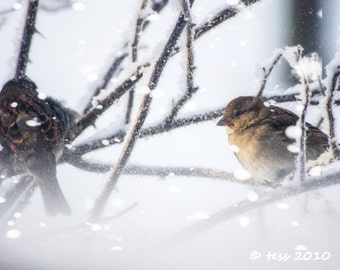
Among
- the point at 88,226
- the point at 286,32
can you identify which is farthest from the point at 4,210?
the point at 286,32

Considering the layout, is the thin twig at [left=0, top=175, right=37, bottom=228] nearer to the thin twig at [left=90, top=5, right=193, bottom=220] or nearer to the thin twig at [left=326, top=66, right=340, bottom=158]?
the thin twig at [left=90, top=5, right=193, bottom=220]

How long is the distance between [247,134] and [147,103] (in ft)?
3.26

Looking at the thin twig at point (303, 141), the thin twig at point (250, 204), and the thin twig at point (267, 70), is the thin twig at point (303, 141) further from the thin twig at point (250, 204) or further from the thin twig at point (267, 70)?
the thin twig at point (267, 70)

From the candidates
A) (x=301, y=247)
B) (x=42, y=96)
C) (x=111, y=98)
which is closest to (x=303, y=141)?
(x=111, y=98)

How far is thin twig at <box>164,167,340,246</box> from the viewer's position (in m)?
0.93

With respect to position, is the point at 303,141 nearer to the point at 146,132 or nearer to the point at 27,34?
the point at 146,132

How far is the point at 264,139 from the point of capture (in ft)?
5.90

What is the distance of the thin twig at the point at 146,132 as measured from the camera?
1098mm

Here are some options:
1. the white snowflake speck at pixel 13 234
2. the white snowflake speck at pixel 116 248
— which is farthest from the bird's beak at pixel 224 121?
the white snowflake speck at pixel 13 234

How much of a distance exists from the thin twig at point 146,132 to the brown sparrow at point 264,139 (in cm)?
55

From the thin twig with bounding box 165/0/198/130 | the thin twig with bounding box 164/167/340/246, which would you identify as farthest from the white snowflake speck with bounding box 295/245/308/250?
the thin twig with bounding box 165/0/198/130

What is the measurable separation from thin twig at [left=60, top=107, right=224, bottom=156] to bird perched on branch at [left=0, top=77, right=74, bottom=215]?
0.10 meters

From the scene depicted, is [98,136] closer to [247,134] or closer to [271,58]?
[271,58]

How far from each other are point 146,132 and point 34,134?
1.76ft
